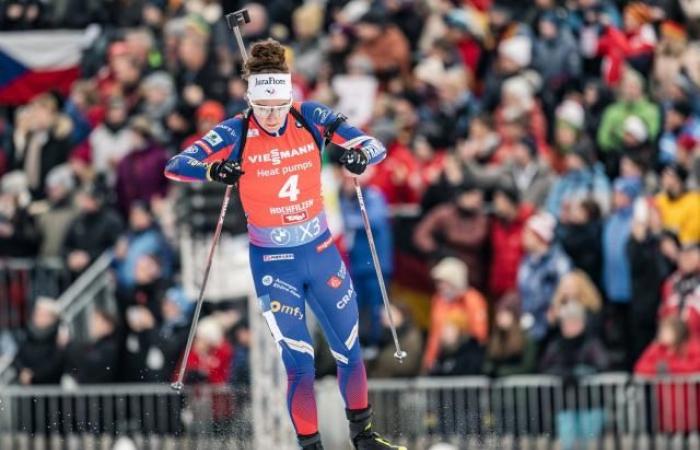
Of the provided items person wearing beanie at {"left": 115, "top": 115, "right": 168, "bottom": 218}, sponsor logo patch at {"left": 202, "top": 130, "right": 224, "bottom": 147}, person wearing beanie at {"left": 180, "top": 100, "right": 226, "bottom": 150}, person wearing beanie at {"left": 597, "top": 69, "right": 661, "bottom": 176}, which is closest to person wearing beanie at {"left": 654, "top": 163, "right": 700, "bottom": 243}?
person wearing beanie at {"left": 597, "top": 69, "right": 661, "bottom": 176}

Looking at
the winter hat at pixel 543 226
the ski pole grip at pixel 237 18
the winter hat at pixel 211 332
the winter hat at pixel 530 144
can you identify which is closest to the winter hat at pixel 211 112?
the winter hat at pixel 211 332

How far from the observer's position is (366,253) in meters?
18.7

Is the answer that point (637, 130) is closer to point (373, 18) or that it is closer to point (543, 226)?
point (543, 226)

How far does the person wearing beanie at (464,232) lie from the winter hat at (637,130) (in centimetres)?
151

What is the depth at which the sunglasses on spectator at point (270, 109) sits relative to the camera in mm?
13641

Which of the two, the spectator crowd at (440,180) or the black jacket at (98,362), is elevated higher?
the spectator crowd at (440,180)

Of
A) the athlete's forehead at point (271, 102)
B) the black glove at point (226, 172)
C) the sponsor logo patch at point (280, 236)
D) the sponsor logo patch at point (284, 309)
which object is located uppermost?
the athlete's forehead at point (271, 102)

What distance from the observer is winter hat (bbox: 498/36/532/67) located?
66.8ft

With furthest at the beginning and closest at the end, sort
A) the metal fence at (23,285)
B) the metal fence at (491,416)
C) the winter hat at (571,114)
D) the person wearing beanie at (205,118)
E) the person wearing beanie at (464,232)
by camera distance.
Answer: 1. the metal fence at (23,285)
2. the person wearing beanie at (205,118)
3. the winter hat at (571,114)
4. the person wearing beanie at (464,232)
5. the metal fence at (491,416)

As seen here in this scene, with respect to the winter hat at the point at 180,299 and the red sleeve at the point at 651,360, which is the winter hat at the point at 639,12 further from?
the winter hat at the point at 180,299

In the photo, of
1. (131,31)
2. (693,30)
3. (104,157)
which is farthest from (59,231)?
(693,30)

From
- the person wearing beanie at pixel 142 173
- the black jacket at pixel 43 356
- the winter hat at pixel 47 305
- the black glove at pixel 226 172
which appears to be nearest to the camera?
the black glove at pixel 226 172

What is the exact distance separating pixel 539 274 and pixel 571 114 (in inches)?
76.6

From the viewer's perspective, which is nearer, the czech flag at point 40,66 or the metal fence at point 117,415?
the metal fence at point 117,415
